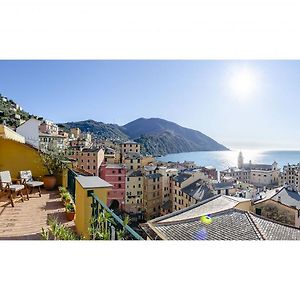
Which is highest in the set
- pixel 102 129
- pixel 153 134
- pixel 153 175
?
pixel 102 129

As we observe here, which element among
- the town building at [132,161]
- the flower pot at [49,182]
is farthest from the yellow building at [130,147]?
the flower pot at [49,182]

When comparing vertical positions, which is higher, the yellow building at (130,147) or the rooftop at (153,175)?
the yellow building at (130,147)

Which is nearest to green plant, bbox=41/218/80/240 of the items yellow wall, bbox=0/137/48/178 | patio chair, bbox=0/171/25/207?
patio chair, bbox=0/171/25/207

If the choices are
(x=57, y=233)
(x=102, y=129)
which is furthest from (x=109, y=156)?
(x=57, y=233)

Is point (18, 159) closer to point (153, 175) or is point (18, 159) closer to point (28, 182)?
point (28, 182)

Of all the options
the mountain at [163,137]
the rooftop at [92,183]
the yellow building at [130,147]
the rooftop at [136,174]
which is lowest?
the rooftop at [136,174]

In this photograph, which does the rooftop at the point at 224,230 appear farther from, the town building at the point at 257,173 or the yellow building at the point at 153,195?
the town building at the point at 257,173
